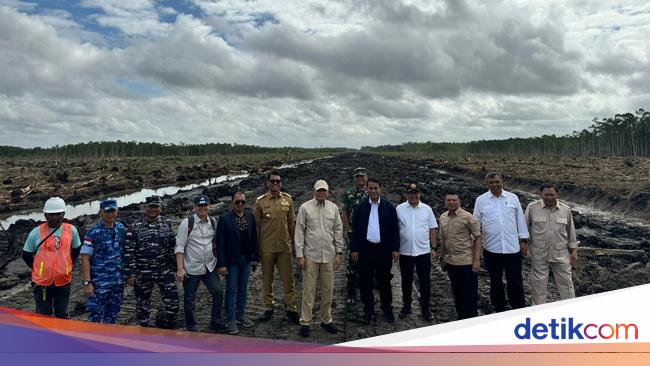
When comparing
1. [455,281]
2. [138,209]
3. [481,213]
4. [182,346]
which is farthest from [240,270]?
[138,209]

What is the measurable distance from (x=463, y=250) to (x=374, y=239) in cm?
121

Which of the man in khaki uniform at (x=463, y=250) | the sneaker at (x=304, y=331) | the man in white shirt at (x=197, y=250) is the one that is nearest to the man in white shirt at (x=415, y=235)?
the man in khaki uniform at (x=463, y=250)

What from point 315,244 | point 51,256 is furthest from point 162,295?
point 315,244

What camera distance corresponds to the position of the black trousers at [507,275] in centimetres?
613

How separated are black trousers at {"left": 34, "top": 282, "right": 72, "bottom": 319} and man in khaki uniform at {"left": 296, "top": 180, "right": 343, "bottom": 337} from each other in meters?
2.86

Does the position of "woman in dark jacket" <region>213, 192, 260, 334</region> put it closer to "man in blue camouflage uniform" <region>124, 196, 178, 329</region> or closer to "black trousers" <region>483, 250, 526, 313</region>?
"man in blue camouflage uniform" <region>124, 196, 178, 329</region>

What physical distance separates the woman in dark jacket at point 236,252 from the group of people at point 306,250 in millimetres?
14

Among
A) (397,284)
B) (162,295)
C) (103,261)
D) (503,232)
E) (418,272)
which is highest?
(503,232)

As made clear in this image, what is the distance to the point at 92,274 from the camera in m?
5.37

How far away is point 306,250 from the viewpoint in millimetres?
6215

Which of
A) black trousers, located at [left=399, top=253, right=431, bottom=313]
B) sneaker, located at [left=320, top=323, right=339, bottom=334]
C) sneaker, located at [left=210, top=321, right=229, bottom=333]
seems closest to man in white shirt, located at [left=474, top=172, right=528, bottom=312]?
black trousers, located at [left=399, top=253, right=431, bottom=313]

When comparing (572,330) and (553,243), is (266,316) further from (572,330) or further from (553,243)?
(572,330)

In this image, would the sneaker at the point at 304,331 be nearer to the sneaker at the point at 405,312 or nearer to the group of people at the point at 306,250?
the group of people at the point at 306,250

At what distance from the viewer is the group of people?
17.8ft
